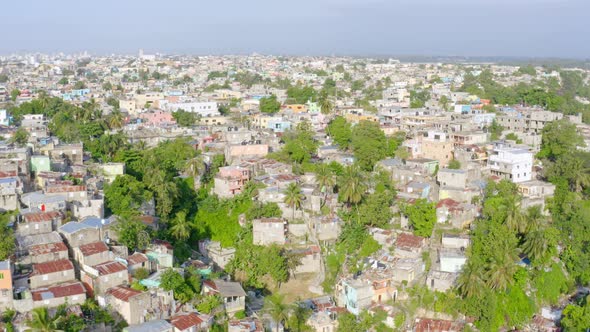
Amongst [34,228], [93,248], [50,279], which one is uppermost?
[34,228]

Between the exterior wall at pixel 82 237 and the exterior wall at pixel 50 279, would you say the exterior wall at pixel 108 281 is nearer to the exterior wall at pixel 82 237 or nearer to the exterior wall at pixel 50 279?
the exterior wall at pixel 50 279

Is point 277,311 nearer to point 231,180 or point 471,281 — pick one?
point 471,281

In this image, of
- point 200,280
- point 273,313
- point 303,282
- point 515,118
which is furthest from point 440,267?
point 515,118

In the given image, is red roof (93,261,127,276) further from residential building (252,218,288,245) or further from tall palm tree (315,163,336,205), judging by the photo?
tall palm tree (315,163,336,205)

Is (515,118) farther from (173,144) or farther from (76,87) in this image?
(76,87)

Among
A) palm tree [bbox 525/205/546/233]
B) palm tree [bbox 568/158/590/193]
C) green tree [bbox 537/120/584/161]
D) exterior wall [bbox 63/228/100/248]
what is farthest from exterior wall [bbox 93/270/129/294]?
green tree [bbox 537/120/584/161]

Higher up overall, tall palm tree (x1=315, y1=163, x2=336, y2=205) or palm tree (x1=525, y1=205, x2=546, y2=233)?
tall palm tree (x1=315, y1=163, x2=336, y2=205)

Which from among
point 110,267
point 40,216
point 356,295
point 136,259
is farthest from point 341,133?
point 110,267
